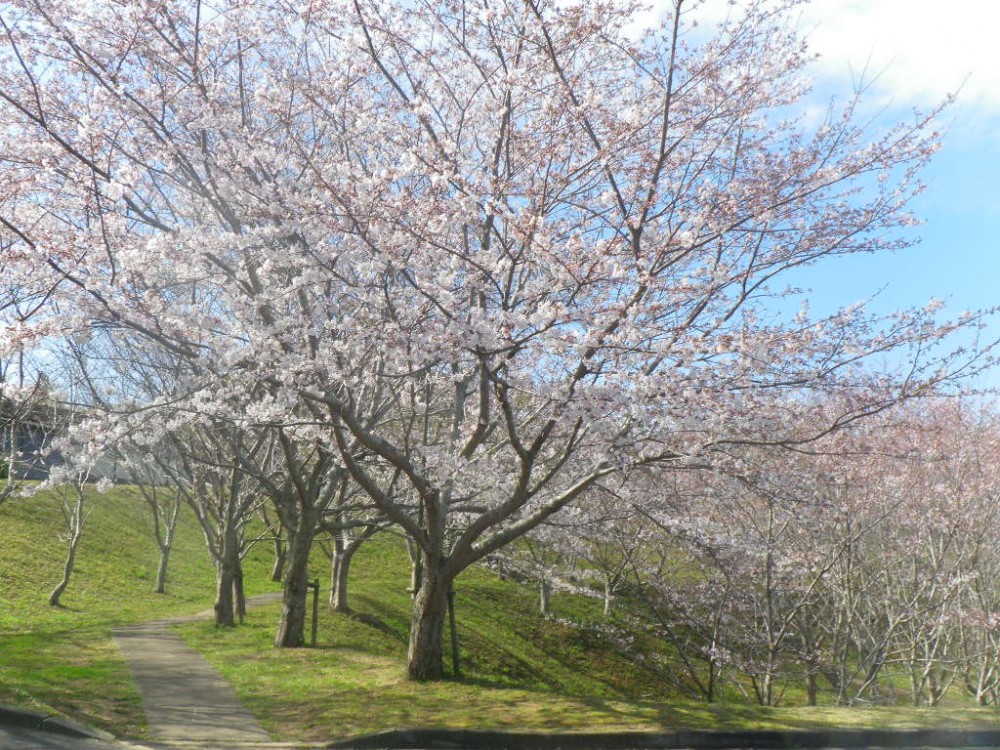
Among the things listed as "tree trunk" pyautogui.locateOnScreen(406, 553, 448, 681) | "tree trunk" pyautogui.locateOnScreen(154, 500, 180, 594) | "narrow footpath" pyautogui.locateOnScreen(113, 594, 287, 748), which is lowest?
"narrow footpath" pyautogui.locateOnScreen(113, 594, 287, 748)

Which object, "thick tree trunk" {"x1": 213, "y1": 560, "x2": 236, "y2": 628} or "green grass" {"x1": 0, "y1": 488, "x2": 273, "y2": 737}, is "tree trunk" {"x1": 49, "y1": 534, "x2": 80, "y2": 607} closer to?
"green grass" {"x1": 0, "y1": 488, "x2": 273, "y2": 737}

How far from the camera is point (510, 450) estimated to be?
1277 cm

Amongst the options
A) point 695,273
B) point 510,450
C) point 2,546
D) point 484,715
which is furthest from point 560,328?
point 2,546

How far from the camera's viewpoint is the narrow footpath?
27.2ft

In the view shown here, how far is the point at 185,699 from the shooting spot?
10266mm

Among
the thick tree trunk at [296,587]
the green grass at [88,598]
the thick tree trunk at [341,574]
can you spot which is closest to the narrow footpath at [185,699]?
the green grass at [88,598]

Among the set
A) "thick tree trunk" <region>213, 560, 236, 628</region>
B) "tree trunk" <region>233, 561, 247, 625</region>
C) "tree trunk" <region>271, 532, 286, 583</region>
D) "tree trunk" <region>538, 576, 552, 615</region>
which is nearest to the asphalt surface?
"thick tree trunk" <region>213, 560, 236, 628</region>

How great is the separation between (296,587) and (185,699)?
427 centimetres

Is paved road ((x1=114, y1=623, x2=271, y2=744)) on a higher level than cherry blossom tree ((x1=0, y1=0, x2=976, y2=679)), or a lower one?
lower

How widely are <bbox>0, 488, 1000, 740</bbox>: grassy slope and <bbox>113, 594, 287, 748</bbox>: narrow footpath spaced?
0.24m

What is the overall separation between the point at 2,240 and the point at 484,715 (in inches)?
324

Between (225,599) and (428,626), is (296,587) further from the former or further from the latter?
(428,626)

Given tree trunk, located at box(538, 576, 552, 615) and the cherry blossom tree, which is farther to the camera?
tree trunk, located at box(538, 576, 552, 615)

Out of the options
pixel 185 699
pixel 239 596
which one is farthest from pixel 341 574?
pixel 185 699
